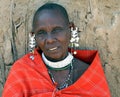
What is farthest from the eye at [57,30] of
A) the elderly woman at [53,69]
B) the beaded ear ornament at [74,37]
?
the beaded ear ornament at [74,37]

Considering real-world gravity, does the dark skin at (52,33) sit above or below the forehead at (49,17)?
below

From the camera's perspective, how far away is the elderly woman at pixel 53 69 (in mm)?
3061

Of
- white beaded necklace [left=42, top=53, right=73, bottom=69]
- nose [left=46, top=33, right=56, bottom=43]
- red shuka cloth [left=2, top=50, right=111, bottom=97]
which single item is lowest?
red shuka cloth [left=2, top=50, right=111, bottom=97]

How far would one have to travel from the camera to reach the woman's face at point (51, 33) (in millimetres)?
3047

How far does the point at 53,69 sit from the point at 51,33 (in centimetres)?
34

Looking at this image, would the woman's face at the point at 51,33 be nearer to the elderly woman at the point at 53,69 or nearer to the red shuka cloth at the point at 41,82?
the elderly woman at the point at 53,69

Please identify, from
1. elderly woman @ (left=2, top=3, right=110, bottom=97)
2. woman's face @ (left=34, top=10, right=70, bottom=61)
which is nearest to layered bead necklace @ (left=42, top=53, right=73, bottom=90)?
elderly woman @ (left=2, top=3, right=110, bottom=97)

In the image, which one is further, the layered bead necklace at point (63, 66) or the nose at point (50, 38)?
the layered bead necklace at point (63, 66)

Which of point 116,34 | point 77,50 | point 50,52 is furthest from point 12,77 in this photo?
→ point 116,34

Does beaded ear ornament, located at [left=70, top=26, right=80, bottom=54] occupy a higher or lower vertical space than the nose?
lower

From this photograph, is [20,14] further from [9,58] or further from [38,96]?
[38,96]

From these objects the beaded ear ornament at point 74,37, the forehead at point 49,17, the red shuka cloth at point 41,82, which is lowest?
the red shuka cloth at point 41,82

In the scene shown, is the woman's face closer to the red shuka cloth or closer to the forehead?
the forehead

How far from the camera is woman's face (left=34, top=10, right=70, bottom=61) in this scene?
3.05 metres
